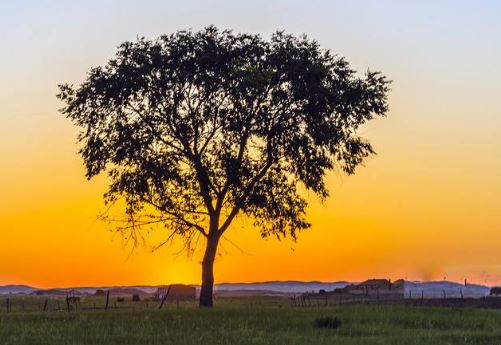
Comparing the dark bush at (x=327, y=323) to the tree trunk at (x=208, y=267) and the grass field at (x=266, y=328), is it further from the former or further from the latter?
the tree trunk at (x=208, y=267)

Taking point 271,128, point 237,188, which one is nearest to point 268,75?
point 271,128

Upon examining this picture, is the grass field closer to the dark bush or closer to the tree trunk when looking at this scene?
the dark bush

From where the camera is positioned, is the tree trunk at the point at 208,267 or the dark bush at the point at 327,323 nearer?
the dark bush at the point at 327,323

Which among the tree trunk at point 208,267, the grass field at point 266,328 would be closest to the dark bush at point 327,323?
the grass field at point 266,328

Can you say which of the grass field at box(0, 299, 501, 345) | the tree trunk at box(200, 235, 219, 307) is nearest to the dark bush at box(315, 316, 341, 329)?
the grass field at box(0, 299, 501, 345)

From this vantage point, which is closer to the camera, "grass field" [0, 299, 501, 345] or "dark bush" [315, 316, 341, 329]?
"grass field" [0, 299, 501, 345]

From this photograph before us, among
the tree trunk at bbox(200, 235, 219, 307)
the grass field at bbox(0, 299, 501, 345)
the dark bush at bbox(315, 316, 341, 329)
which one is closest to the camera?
the grass field at bbox(0, 299, 501, 345)

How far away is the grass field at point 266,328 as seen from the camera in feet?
98.4

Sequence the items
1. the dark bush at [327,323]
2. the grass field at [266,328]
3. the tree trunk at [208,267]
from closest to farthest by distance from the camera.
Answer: the grass field at [266,328]
the dark bush at [327,323]
the tree trunk at [208,267]

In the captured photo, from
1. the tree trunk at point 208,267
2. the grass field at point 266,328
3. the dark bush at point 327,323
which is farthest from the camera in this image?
the tree trunk at point 208,267

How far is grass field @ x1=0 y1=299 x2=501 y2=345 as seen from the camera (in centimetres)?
2998

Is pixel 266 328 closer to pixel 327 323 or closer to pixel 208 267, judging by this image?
pixel 327 323

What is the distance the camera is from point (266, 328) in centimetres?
3509

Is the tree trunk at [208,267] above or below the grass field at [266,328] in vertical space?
above
